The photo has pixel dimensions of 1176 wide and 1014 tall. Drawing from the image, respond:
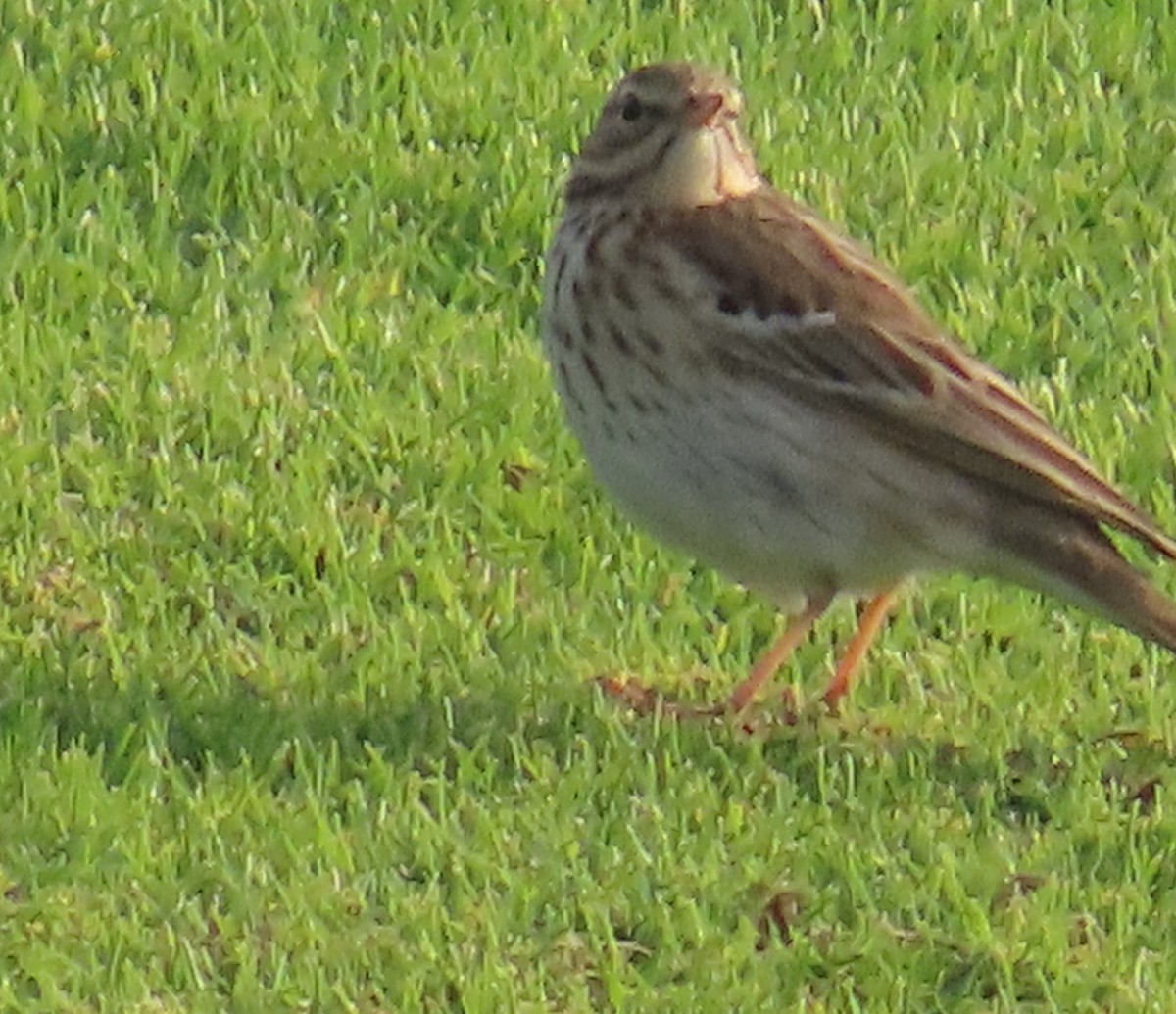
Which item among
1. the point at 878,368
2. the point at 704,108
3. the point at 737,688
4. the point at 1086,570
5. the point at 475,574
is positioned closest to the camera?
the point at 1086,570

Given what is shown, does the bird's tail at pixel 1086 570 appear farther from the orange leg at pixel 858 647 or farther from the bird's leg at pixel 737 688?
the bird's leg at pixel 737 688

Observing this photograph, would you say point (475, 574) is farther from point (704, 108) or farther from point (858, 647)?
point (704, 108)

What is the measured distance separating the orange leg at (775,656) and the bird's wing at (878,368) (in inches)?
16.6

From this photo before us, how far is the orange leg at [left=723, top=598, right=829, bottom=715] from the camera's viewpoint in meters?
7.19

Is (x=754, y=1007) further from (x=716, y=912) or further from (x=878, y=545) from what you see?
(x=878, y=545)

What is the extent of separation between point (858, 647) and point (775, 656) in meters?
0.18

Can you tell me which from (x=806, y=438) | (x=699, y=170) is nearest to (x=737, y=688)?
(x=806, y=438)

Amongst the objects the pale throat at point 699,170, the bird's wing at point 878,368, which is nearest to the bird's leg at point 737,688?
the bird's wing at point 878,368

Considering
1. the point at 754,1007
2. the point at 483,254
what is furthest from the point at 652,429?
the point at 483,254

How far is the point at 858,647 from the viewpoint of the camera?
7.34 meters

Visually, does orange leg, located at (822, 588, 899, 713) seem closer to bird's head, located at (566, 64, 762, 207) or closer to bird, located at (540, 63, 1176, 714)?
bird, located at (540, 63, 1176, 714)

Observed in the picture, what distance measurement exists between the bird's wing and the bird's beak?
0.23 m

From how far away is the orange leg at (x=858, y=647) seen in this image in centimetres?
727

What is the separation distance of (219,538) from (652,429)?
1.19 m
